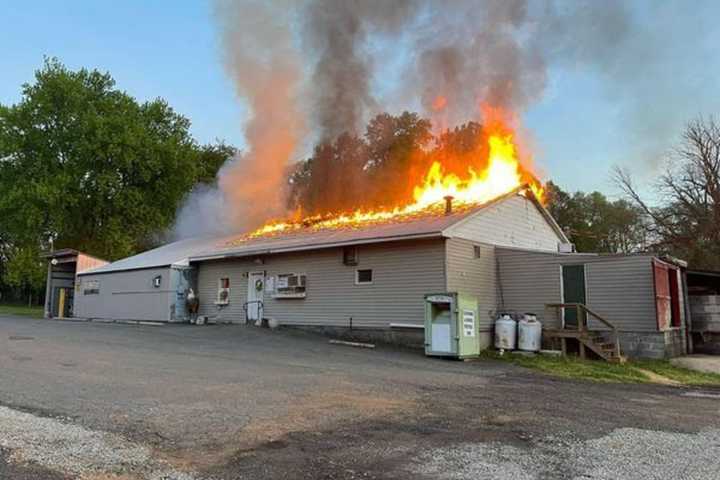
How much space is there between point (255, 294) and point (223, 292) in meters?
1.66

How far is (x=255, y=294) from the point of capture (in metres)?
17.5

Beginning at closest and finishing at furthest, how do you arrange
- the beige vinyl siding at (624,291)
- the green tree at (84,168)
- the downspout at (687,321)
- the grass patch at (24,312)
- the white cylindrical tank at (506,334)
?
the beige vinyl siding at (624,291) → the white cylindrical tank at (506,334) → the downspout at (687,321) → the grass patch at (24,312) → the green tree at (84,168)

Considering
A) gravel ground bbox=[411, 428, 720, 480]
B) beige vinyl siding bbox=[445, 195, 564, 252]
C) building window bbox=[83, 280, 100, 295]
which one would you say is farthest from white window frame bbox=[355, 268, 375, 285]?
building window bbox=[83, 280, 100, 295]

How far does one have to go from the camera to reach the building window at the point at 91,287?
2353 centimetres

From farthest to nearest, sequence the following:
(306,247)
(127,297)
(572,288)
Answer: (127,297)
(306,247)
(572,288)

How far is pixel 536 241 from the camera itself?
17969 mm

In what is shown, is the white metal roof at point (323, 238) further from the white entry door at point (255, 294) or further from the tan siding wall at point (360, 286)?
the white entry door at point (255, 294)

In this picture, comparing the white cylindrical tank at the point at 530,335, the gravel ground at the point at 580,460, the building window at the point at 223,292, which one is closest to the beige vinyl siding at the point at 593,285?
the white cylindrical tank at the point at 530,335

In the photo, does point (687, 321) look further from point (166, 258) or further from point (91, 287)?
point (91, 287)

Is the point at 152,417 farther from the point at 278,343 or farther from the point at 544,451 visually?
the point at 278,343

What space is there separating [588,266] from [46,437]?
12112 mm

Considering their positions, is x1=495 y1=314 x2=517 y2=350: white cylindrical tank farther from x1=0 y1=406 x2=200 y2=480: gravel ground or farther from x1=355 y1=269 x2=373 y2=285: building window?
x1=0 y1=406 x2=200 y2=480: gravel ground

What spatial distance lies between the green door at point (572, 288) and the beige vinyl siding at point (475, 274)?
6.14 feet

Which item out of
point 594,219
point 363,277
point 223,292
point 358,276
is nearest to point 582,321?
point 363,277
